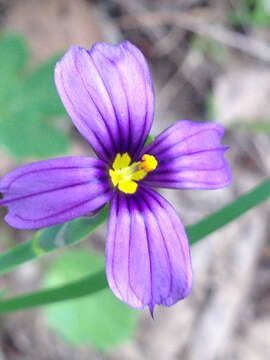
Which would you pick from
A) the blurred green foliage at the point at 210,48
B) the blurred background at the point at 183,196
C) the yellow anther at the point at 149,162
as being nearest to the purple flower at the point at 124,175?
the yellow anther at the point at 149,162

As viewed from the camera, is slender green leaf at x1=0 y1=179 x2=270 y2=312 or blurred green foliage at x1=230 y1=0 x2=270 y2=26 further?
blurred green foliage at x1=230 y1=0 x2=270 y2=26

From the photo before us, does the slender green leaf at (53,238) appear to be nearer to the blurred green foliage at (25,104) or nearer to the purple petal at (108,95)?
the purple petal at (108,95)

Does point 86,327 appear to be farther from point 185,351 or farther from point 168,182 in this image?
point 168,182

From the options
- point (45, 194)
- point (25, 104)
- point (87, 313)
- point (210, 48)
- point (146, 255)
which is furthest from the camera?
point (210, 48)

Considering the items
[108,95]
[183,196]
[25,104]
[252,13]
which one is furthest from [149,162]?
[252,13]

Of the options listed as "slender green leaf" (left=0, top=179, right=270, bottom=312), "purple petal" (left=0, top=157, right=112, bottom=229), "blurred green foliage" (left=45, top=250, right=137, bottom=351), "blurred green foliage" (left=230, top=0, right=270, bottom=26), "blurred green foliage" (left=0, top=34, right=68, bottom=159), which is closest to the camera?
"purple petal" (left=0, top=157, right=112, bottom=229)

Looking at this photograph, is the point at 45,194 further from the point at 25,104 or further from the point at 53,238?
the point at 25,104

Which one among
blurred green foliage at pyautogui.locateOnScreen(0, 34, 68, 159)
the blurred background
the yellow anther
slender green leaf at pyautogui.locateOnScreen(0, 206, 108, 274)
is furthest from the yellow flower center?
the blurred background

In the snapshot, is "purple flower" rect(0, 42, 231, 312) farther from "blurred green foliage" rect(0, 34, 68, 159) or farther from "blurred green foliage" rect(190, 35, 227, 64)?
"blurred green foliage" rect(190, 35, 227, 64)

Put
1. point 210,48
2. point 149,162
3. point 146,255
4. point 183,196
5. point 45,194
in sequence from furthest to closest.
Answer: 1. point 210,48
2. point 183,196
3. point 149,162
4. point 146,255
5. point 45,194
